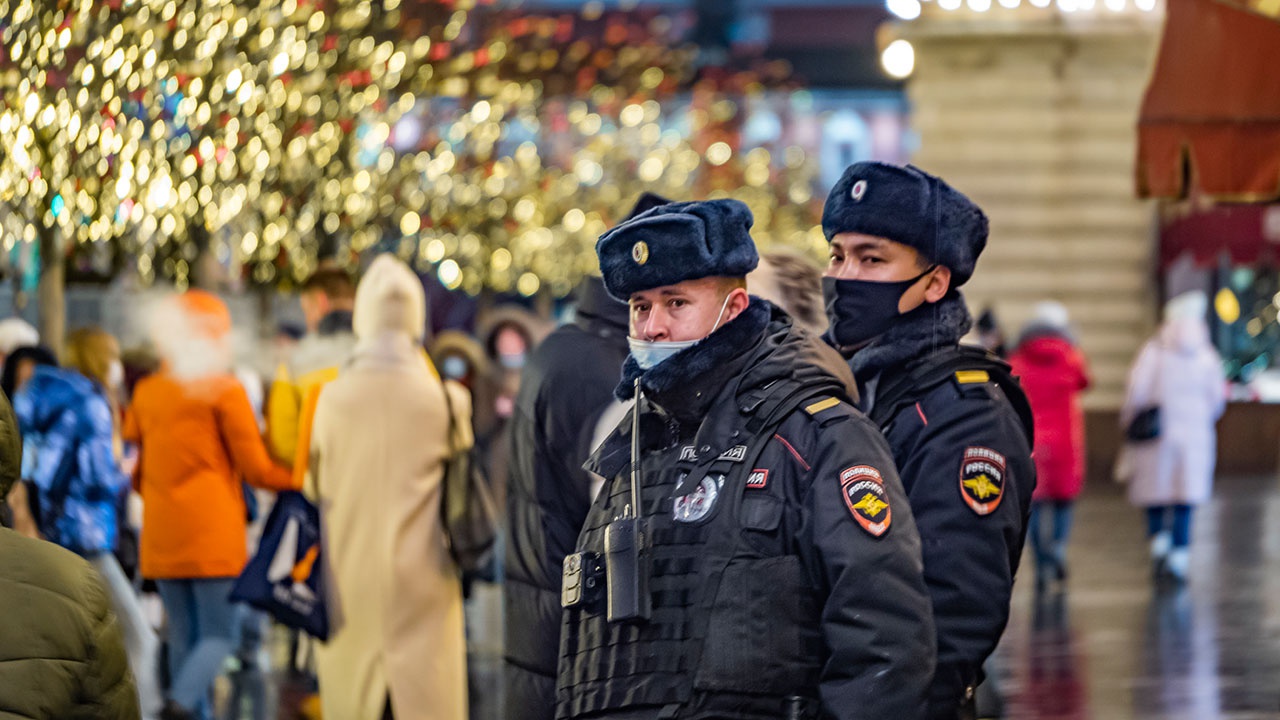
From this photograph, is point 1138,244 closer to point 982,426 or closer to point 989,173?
point 989,173

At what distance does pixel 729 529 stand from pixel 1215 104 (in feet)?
19.8

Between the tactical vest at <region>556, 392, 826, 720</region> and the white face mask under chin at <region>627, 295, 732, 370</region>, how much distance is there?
19 centimetres

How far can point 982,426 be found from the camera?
430 centimetres

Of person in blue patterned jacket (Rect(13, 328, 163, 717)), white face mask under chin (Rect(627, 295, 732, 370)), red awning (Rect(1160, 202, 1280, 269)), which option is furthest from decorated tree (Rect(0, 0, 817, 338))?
white face mask under chin (Rect(627, 295, 732, 370))

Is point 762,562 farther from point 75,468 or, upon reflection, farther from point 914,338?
point 75,468

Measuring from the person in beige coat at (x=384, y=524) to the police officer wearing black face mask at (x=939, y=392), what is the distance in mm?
3191

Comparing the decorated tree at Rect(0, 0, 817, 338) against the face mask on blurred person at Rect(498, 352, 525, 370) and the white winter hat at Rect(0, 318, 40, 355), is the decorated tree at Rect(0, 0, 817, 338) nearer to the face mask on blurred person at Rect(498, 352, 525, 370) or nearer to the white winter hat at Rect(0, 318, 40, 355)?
the white winter hat at Rect(0, 318, 40, 355)

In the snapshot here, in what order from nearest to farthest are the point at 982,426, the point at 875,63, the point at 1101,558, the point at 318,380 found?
the point at 982,426 → the point at 318,380 → the point at 1101,558 → the point at 875,63

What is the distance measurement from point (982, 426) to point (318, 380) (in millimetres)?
4539

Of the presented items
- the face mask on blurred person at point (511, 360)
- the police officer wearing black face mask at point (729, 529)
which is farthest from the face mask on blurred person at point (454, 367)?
the police officer wearing black face mask at point (729, 529)

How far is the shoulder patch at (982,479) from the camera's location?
13.7 feet

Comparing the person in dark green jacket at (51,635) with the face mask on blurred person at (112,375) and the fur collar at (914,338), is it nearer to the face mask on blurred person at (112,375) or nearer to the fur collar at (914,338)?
the fur collar at (914,338)

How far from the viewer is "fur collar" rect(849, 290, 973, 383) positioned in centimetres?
448

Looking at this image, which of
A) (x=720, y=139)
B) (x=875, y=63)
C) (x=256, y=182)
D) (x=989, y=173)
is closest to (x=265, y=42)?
(x=256, y=182)
